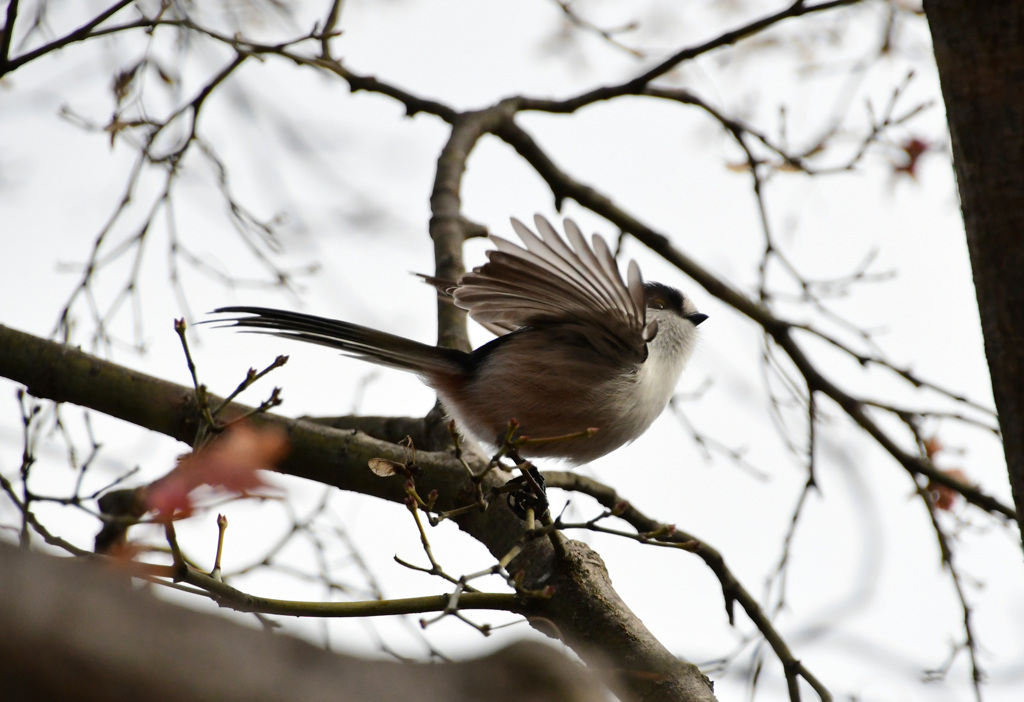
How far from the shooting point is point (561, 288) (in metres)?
2.68

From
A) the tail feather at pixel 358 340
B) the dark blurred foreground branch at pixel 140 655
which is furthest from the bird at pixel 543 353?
the dark blurred foreground branch at pixel 140 655

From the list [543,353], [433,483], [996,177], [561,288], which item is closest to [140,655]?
[996,177]

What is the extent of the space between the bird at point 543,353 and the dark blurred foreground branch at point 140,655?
1.85m

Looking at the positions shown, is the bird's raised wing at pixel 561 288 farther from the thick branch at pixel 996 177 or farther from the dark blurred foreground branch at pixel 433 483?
the thick branch at pixel 996 177

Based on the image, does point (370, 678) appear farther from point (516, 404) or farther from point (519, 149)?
point (519, 149)

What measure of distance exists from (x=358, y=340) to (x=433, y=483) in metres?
0.60

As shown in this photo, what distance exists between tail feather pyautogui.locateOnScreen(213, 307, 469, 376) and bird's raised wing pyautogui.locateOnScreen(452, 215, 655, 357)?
0.67ft

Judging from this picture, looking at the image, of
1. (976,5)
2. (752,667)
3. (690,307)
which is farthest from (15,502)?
(690,307)

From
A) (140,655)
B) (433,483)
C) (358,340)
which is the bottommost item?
(140,655)

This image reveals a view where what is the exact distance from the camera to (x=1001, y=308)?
4.90ft

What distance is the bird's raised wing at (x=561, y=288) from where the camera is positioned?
2.47 meters

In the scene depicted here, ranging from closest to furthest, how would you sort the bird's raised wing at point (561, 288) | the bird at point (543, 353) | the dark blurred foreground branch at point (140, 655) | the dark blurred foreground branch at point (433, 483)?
1. the dark blurred foreground branch at point (140, 655)
2. the dark blurred foreground branch at point (433, 483)
3. the bird's raised wing at point (561, 288)
4. the bird at point (543, 353)

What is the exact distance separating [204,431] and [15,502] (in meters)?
0.41

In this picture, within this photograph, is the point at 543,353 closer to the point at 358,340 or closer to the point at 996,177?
the point at 358,340
